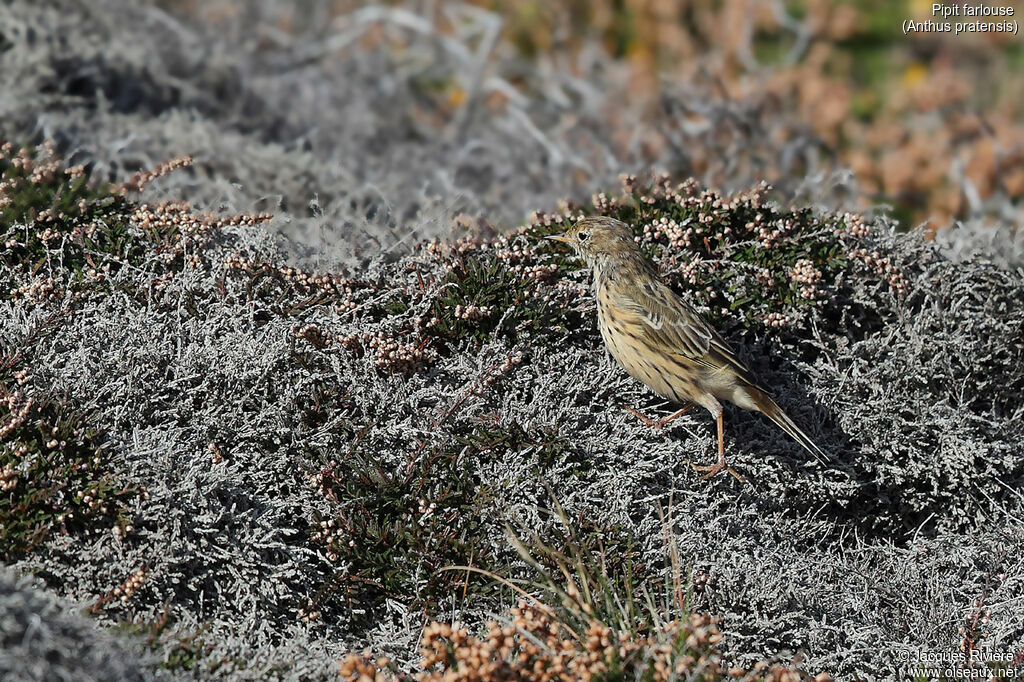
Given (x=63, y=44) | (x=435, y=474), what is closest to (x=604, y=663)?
(x=435, y=474)

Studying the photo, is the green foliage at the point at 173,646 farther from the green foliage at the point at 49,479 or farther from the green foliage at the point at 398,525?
the green foliage at the point at 398,525

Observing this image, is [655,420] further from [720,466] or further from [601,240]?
[601,240]

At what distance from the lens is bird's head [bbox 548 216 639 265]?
4.13m

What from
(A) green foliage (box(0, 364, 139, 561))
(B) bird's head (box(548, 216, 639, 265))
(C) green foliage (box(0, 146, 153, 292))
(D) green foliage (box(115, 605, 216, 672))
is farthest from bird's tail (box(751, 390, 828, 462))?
(C) green foliage (box(0, 146, 153, 292))

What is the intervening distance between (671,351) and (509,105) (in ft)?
13.5

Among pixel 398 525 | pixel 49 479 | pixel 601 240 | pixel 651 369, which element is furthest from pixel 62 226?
pixel 651 369

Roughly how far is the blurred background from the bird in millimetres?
991

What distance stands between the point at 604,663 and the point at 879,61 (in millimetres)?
8526

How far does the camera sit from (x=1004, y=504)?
4.18 m

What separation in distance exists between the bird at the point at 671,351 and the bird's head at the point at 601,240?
45 millimetres

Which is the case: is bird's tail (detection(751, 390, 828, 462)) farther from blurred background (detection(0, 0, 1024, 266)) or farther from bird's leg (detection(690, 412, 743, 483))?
blurred background (detection(0, 0, 1024, 266))

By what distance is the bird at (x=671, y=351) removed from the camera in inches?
152

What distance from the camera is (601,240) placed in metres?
4.18

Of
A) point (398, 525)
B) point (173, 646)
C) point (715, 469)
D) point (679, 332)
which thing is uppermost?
point (679, 332)
